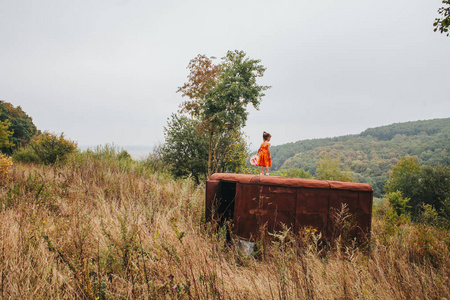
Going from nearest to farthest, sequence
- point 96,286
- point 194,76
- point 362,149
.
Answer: point 96,286, point 194,76, point 362,149

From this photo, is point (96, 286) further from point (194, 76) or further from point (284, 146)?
point (284, 146)

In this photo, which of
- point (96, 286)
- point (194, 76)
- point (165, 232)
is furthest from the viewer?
point (194, 76)

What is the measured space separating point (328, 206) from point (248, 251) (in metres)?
1.50

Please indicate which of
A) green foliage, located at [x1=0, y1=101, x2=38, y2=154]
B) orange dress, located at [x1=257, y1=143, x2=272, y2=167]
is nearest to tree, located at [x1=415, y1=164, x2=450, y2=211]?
orange dress, located at [x1=257, y1=143, x2=272, y2=167]

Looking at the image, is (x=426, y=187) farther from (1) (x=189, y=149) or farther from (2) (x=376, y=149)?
(2) (x=376, y=149)

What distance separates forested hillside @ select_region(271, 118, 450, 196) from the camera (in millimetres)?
77625

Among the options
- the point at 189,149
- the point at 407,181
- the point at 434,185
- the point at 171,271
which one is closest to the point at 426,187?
the point at 434,185

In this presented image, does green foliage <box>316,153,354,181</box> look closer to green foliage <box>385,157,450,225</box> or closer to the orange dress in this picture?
green foliage <box>385,157,450,225</box>

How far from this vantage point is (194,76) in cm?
1338

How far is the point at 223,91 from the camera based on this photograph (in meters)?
11.9

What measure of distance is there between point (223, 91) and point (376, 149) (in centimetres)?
11351

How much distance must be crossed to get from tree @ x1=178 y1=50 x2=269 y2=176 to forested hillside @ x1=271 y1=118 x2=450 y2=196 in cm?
6329

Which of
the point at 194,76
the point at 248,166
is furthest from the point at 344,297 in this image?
the point at 248,166

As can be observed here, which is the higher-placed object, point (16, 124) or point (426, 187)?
point (16, 124)
